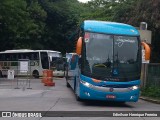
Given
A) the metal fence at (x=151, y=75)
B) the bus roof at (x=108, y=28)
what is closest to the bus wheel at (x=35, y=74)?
the metal fence at (x=151, y=75)

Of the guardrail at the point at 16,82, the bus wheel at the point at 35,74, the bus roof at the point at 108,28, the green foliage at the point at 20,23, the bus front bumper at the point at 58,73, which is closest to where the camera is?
the bus roof at the point at 108,28

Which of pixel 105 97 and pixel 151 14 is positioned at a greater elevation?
pixel 151 14

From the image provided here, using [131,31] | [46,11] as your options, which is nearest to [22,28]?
[46,11]

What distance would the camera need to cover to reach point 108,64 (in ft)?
63.5

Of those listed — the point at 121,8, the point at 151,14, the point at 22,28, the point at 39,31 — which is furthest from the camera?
the point at 39,31

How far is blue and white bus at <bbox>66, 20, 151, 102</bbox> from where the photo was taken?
19.1 metres

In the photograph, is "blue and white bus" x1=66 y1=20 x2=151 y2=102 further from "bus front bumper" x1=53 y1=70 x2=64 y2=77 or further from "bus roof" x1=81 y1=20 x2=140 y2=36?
"bus front bumper" x1=53 y1=70 x2=64 y2=77

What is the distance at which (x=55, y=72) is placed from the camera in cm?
5016

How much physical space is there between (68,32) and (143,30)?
41.4 metres

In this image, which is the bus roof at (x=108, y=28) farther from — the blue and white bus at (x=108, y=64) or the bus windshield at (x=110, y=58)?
the bus windshield at (x=110, y=58)

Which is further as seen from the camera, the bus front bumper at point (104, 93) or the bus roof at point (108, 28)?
the bus roof at point (108, 28)

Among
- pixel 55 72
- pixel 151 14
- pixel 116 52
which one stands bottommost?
pixel 55 72

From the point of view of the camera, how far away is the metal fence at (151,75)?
26750 millimetres

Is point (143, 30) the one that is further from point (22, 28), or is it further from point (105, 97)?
point (22, 28)
